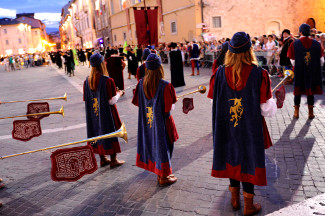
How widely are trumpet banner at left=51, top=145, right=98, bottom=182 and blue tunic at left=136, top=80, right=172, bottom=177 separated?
119cm

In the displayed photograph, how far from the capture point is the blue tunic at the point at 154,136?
12.7 feet

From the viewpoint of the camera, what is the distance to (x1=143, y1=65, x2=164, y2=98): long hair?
12.7 feet

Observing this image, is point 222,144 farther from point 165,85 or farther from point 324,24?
point 324,24

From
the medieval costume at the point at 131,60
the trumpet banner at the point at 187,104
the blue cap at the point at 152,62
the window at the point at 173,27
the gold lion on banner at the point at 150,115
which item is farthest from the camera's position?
the window at the point at 173,27

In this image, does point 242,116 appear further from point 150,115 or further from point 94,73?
point 94,73

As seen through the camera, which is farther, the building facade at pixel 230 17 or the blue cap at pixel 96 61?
the building facade at pixel 230 17

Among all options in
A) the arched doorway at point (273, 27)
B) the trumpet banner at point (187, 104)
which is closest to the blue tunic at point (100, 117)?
the trumpet banner at point (187, 104)

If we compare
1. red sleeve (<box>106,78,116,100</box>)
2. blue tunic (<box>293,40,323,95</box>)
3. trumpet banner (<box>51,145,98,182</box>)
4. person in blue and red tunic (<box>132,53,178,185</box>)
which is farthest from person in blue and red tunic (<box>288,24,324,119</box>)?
trumpet banner (<box>51,145,98,182</box>)

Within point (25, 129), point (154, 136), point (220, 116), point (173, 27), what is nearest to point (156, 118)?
point (154, 136)

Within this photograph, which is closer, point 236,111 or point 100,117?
point 236,111

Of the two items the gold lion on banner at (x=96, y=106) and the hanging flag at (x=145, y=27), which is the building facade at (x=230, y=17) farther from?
the gold lion on banner at (x=96, y=106)

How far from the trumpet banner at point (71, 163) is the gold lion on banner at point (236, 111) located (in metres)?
1.48

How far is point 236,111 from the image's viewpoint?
3184 mm

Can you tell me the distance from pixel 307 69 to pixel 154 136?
4.05 metres
